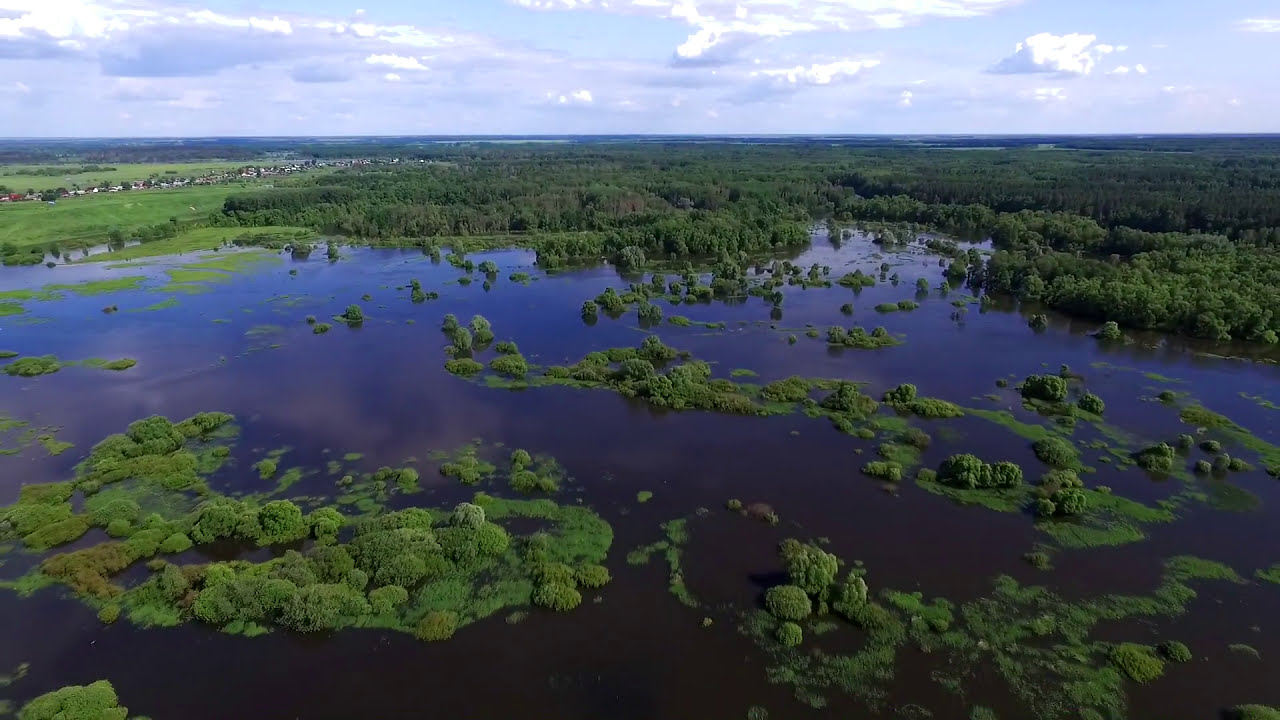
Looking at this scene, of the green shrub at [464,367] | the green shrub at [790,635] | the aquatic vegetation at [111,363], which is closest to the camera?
the green shrub at [790,635]

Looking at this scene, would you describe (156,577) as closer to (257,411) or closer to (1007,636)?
(257,411)

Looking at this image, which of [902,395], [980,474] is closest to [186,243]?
[902,395]

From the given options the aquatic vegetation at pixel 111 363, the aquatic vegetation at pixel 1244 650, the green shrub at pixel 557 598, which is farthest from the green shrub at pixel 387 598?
the aquatic vegetation at pixel 111 363

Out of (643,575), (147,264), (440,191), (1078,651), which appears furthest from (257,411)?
(440,191)

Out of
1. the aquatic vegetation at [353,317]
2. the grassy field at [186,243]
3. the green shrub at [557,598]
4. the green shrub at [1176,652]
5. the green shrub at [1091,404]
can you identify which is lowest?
the green shrub at [1176,652]

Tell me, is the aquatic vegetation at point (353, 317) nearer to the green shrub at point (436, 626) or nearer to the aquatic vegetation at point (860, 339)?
the aquatic vegetation at point (860, 339)

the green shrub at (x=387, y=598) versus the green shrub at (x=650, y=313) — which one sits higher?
the green shrub at (x=650, y=313)

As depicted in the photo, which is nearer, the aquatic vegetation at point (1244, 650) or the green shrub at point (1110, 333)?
the aquatic vegetation at point (1244, 650)
